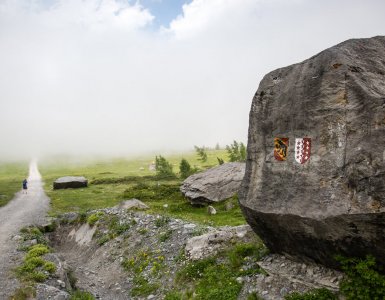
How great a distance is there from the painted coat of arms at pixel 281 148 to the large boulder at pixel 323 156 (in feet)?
0.15

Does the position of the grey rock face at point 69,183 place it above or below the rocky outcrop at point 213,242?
below

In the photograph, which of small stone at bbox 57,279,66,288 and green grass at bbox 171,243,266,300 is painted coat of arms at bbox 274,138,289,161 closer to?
green grass at bbox 171,243,266,300

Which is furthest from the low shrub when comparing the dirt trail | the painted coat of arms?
the dirt trail

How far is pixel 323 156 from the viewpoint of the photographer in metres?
15.1

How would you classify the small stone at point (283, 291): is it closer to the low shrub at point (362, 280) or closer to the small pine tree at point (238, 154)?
the low shrub at point (362, 280)

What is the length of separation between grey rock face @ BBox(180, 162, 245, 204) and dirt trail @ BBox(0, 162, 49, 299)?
17.5 metres

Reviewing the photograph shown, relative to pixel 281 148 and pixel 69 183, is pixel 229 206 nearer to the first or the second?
pixel 281 148

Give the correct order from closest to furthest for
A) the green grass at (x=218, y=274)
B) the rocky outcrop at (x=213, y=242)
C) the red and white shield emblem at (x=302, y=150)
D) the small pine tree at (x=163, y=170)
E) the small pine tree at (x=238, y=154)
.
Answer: the red and white shield emblem at (x=302, y=150) < the green grass at (x=218, y=274) < the rocky outcrop at (x=213, y=242) < the small pine tree at (x=163, y=170) < the small pine tree at (x=238, y=154)

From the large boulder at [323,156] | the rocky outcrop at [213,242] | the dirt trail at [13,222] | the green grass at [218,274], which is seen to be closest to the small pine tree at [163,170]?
→ the dirt trail at [13,222]

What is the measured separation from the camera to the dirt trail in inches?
901

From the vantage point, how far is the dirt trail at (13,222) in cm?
2289

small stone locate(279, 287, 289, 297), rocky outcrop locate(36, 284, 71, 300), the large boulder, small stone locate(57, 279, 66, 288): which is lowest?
small stone locate(57, 279, 66, 288)

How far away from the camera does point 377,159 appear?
13.3 m

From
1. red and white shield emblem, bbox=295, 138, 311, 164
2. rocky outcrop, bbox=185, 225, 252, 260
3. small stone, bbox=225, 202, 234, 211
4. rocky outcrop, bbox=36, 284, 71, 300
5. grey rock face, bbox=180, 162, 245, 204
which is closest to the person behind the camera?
red and white shield emblem, bbox=295, 138, 311, 164
